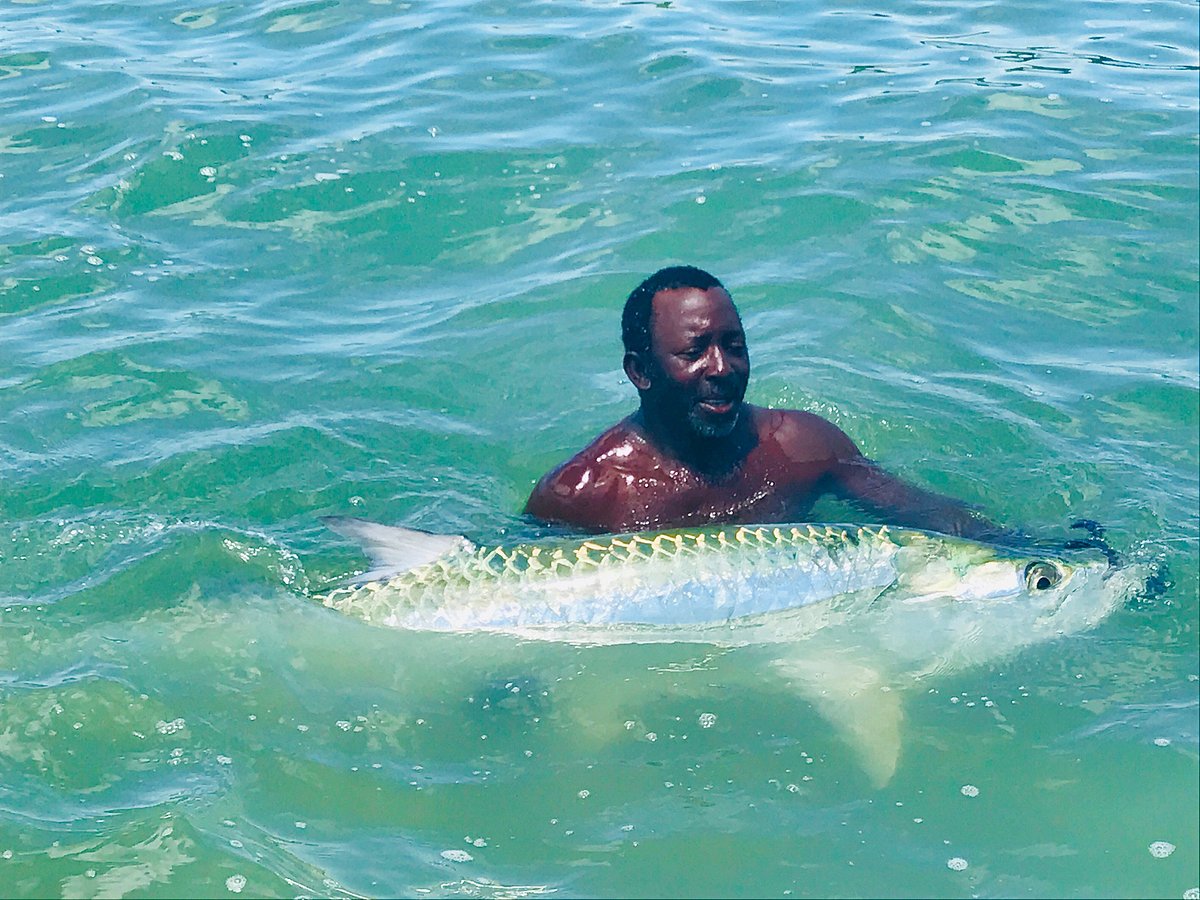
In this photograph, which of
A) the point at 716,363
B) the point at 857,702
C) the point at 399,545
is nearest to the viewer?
the point at 857,702

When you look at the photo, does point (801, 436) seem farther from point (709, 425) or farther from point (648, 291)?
point (648, 291)

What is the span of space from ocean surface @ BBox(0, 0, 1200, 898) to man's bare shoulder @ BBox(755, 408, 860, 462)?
92 centimetres

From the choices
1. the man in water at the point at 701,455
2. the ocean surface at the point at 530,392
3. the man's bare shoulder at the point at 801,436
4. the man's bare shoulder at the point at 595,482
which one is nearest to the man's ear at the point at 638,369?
the man in water at the point at 701,455

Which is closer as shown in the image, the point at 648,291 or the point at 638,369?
the point at 648,291

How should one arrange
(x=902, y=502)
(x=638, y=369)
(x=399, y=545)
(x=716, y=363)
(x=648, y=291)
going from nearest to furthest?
(x=399, y=545) < (x=716, y=363) < (x=648, y=291) < (x=638, y=369) < (x=902, y=502)

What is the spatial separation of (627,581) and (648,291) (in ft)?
4.63

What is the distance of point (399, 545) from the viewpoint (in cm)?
625

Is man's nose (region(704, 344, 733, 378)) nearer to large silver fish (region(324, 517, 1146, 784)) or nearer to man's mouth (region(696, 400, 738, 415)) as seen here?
man's mouth (region(696, 400, 738, 415))

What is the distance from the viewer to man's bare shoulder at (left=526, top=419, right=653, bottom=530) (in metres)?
7.00

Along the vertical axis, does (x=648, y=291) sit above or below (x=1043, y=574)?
above

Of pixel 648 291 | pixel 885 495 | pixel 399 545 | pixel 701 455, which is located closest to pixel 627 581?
pixel 399 545

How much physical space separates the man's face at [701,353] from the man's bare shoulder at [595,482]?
0.40 meters

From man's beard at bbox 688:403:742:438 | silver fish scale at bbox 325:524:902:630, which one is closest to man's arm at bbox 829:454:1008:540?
man's beard at bbox 688:403:742:438

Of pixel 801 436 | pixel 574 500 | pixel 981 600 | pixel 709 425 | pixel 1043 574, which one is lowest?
pixel 981 600
